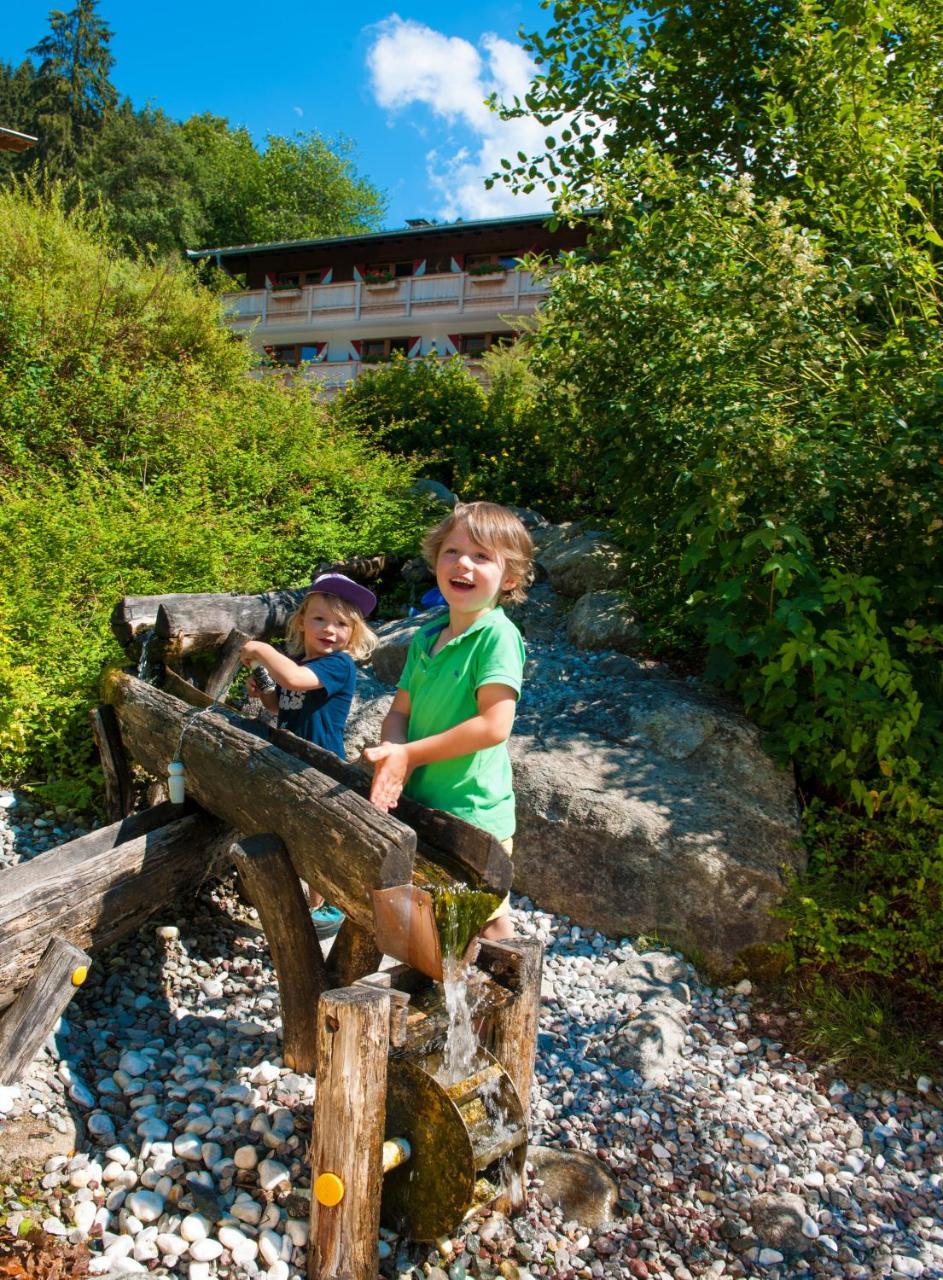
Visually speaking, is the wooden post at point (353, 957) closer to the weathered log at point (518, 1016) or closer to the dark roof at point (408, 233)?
the weathered log at point (518, 1016)

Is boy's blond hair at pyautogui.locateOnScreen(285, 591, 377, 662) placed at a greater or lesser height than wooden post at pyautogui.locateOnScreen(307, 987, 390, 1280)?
greater

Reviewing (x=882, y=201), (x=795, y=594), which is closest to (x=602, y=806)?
(x=795, y=594)

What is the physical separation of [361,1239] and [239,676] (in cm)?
366

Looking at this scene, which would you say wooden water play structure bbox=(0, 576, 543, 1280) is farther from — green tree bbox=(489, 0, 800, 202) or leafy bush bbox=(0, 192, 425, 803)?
green tree bbox=(489, 0, 800, 202)

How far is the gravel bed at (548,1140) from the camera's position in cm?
255

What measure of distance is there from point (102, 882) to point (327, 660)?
3.99 ft

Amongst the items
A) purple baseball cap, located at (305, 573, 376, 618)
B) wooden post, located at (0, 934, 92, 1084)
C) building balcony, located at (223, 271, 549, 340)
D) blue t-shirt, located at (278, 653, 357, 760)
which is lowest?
wooden post, located at (0, 934, 92, 1084)

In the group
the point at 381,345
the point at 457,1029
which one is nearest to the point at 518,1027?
the point at 457,1029

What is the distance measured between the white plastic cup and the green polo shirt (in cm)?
122

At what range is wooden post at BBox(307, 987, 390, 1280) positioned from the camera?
7.34ft

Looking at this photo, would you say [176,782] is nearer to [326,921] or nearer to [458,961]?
[326,921]

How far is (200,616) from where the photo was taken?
464 cm

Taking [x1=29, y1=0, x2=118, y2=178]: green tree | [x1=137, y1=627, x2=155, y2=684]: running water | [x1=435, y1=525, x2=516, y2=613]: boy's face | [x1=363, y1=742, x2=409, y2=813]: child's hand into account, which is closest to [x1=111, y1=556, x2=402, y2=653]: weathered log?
[x1=137, y1=627, x2=155, y2=684]: running water

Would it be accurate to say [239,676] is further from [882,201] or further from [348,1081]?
[882,201]
